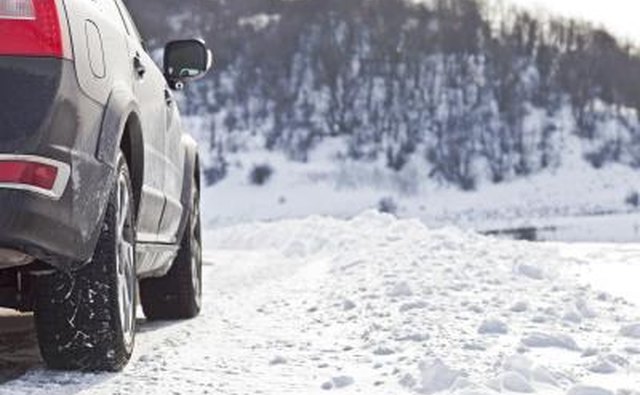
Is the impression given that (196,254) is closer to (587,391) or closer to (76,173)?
(76,173)

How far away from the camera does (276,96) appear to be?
87.5 m

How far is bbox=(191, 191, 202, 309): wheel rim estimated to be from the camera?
583 cm

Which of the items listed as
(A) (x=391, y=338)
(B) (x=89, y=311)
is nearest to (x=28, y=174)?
(B) (x=89, y=311)

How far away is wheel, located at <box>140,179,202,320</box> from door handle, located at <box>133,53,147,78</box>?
1662 mm

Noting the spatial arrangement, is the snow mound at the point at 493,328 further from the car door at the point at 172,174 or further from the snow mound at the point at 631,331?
the car door at the point at 172,174

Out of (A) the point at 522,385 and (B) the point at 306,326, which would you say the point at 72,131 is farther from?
(B) the point at 306,326

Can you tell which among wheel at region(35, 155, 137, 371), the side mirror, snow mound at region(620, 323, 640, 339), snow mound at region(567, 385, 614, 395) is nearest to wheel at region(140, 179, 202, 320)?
the side mirror

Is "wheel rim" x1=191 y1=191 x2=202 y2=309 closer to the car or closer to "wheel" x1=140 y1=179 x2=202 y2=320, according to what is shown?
"wheel" x1=140 y1=179 x2=202 y2=320

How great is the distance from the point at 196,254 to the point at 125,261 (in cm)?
228

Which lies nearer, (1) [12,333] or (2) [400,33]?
(1) [12,333]

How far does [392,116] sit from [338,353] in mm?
81509

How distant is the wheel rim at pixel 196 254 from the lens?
5833 mm

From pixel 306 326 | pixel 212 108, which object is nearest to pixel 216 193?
pixel 212 108

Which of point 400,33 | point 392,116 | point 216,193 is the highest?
point 400,33
